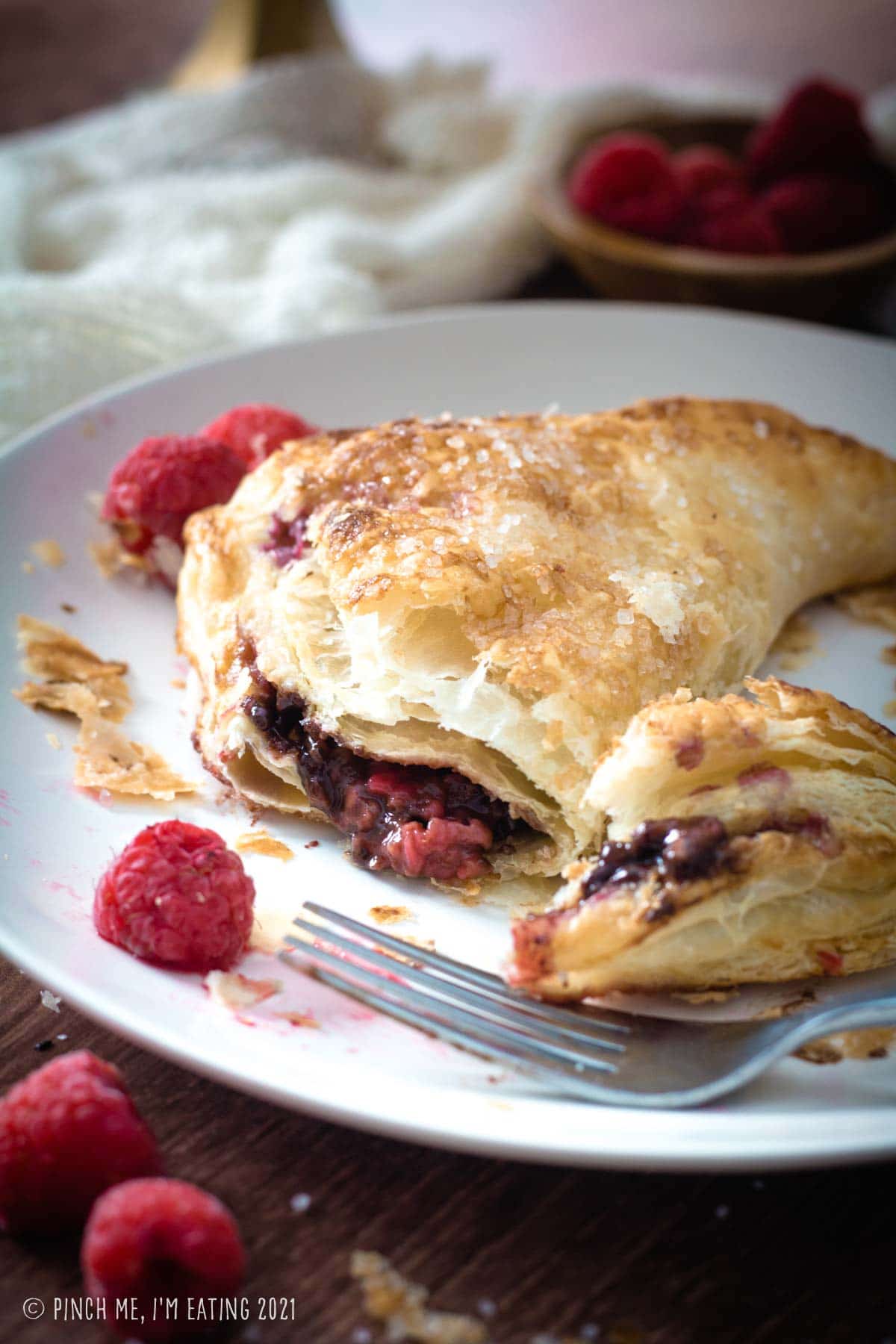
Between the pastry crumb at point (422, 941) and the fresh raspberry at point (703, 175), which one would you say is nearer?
the pastry crumb at point (422, 941)

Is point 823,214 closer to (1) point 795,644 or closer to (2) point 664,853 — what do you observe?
(1) point 795,644

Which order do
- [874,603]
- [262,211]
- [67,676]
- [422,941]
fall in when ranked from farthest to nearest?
1. [262,211]
2. [874,603]
3. [67,676]
4. [422,941]

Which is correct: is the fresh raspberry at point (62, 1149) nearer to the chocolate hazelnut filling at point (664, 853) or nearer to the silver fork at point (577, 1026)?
the silver fork at point (577, 1026)

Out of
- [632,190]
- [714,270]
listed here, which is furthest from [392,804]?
[632,190]

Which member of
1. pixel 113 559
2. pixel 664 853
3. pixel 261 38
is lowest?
pixel 113 559

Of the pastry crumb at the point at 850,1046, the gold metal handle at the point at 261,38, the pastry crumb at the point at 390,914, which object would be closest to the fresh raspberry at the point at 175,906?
the pastry crumb at the point at 390,914

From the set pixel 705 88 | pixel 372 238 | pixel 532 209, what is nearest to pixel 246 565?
pixel 372 238

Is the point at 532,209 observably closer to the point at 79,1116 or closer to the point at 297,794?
the point at 297,794
